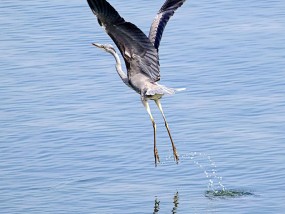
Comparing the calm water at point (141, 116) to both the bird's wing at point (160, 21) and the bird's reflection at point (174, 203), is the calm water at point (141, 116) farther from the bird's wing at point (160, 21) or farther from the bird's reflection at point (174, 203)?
the bird's wing at point (160, 21)

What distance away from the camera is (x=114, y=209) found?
20.1 m

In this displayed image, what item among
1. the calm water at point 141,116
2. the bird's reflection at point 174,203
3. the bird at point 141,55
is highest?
the bird at point 141,55

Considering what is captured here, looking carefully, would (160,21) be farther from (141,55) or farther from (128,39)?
(128,39)

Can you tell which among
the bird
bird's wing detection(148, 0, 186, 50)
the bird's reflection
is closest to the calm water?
the bird's reflection

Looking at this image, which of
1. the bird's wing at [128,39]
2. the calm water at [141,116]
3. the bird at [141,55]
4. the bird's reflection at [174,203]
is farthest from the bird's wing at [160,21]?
the bird's reflection at [174,203]

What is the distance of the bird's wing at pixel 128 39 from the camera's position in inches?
746

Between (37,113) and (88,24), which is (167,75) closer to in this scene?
(37,113)

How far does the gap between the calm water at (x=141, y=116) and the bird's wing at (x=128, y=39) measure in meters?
1.91

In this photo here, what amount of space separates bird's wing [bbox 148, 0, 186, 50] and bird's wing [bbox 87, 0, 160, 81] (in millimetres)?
454

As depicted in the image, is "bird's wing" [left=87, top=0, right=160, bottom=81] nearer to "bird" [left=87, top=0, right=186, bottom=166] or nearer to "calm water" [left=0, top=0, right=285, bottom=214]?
"bird" [left=87, top=0, right=186, bottom=166]

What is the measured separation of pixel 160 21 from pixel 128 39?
1709 mm

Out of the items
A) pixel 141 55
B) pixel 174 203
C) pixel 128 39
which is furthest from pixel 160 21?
pixel 174 203

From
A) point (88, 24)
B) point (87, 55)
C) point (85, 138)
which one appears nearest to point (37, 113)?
point (85, 138)

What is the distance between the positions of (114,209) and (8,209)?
1.62m
